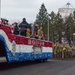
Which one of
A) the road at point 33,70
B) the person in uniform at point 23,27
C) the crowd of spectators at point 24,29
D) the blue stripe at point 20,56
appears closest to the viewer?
the road at point 33,70

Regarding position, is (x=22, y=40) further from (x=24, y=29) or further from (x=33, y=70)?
(x=33, y=70)

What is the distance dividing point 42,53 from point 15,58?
5132 mm

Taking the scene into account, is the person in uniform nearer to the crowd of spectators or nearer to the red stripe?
the crowd of spectators

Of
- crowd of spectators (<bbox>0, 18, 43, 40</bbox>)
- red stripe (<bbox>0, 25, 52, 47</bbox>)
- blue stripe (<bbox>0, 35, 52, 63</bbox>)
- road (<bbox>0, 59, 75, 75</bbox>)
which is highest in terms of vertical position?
crowd of spectators (<bbox>0, 18, 43, 40</bbox>)

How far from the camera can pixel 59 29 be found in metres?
70.6

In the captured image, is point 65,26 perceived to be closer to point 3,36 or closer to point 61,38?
point 61,38

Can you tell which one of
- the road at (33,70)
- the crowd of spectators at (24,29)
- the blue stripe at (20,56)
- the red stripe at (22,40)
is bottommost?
the road at (33,70)

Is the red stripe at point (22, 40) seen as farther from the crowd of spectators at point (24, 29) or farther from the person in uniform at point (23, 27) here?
the person in uniform at point (23, 27)

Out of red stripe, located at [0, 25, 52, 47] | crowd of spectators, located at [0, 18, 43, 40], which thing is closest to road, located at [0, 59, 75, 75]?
red stripe, located at [0, 25, 52, 47]

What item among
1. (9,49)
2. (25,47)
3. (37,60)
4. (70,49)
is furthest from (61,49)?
(9,49)

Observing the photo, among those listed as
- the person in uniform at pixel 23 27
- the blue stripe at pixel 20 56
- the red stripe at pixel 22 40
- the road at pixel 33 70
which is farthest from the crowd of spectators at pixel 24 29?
the road at pixel 33 70

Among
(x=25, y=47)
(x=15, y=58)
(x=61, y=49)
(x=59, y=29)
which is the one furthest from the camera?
(x=59, y=29)

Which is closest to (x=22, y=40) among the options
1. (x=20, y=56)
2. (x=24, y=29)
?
(x=20, y=56)

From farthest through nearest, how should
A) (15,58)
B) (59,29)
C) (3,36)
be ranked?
(59,29) < (15,58) < (3,36)
